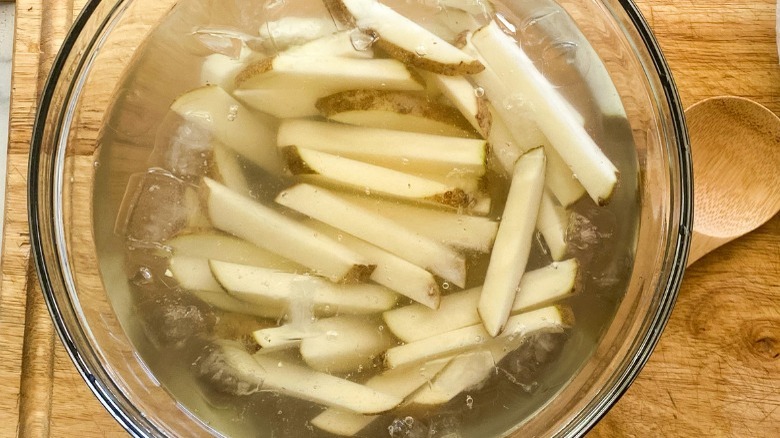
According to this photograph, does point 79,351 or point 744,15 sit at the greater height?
point 744,15

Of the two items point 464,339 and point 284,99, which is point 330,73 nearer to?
point 284,99

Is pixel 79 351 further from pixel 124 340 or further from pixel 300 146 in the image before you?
pixel 300 146

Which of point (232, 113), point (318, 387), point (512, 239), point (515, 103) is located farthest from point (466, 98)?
point (318, 387)

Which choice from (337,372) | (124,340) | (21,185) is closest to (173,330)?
(124,340)

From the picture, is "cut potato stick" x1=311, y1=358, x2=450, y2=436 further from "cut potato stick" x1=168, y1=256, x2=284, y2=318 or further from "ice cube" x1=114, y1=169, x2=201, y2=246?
"ice cube" x1=114, y1=169, x2=201, y2=246

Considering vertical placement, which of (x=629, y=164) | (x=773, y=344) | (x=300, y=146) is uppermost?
(x=300, y=146)

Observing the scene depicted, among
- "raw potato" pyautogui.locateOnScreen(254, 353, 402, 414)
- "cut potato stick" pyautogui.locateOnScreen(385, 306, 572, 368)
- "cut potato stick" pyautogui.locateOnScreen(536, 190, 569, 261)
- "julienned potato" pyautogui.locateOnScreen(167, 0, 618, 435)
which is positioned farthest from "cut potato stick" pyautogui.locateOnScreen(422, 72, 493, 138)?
"raw potato" pyautogui.locateOnScreen(254, 353, 402, 414)

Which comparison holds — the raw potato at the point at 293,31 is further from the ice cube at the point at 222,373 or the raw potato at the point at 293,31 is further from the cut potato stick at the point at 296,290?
the ice cube at the point at 222,373
